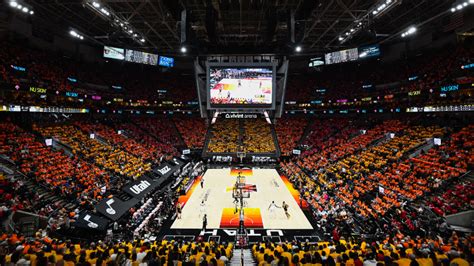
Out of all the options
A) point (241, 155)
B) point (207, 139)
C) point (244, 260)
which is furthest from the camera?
point (207, 139)

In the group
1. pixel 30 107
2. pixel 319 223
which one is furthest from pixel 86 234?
pixel 30 107

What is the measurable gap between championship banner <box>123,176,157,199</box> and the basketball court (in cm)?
289

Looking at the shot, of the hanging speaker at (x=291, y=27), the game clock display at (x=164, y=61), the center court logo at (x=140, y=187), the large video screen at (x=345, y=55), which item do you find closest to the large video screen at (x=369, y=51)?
the large video screen at (x=345, y=55)

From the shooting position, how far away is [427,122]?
23.3 m

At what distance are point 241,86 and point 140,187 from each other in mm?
12017

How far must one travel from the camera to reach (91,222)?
12.5 m

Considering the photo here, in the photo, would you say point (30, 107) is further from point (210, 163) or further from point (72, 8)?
point (210, 163)

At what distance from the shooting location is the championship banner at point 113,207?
46.2 feet

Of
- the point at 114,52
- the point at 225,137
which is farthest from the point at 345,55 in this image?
the point at 114,52

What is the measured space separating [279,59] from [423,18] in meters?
19.5

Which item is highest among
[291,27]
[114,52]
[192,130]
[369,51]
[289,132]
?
[114,52]

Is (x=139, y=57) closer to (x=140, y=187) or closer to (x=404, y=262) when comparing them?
(x=140, y=187)

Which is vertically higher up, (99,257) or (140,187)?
(140,187)

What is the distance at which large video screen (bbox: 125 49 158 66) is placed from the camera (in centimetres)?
2488
